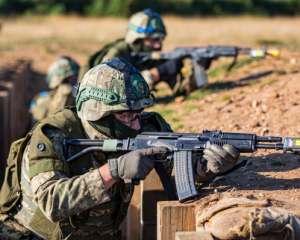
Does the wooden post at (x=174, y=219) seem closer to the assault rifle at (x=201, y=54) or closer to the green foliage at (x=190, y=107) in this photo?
the green foliage at (x=190, y=107)

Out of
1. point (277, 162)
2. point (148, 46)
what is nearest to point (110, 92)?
point (277, 162)

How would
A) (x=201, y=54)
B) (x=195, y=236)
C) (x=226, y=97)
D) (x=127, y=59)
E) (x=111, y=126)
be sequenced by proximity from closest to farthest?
(x=195, y=236)
(x=111, y=126)
(x=226, y=97)
(x=127, y=59)
(x=201, y=54)

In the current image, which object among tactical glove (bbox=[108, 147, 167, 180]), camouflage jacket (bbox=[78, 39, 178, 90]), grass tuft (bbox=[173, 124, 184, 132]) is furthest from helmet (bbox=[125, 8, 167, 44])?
tactical glove (bbox=[108, 147, 167, 180])

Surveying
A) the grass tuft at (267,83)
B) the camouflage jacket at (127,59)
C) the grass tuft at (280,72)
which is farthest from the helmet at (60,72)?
the grass tuft at (280,72)

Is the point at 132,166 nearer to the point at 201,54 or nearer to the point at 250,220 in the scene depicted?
the point at 250,220

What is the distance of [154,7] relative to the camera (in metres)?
34.1

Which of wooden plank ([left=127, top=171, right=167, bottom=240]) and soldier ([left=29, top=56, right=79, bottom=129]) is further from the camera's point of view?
soldier ([left=29, top=56, right=79, bottom=129])

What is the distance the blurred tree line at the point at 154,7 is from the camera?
3328 cm

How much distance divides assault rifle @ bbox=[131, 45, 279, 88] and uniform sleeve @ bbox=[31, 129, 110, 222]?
503cm

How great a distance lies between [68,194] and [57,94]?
4706mm

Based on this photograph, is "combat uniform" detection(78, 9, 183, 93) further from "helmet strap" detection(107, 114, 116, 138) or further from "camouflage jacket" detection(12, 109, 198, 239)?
"helmet strap" detection(107, 114, 116, 138)

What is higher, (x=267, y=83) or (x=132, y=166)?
(x=267, y=83)

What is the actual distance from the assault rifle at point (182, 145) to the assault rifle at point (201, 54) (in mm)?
4555

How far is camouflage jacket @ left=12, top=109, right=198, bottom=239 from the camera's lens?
309 cm
